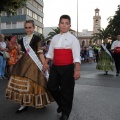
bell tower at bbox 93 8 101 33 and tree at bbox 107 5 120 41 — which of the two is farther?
bell tower at bbox 93 8 101 33

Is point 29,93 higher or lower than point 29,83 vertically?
lower

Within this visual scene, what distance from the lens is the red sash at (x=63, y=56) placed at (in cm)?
463

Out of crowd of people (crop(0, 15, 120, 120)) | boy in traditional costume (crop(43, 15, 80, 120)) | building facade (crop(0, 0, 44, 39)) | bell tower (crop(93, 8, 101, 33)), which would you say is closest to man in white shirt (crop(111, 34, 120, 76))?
crowd of people (crop(0, 15, 120, 120))

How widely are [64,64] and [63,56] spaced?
13cm

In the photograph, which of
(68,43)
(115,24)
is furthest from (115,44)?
(115,24)

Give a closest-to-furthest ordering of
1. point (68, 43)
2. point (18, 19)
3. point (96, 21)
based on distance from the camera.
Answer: point (68, 43), point (18, 19), point (96, 21)

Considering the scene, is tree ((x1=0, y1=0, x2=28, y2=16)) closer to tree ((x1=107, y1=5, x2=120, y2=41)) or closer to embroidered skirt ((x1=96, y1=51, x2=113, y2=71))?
embroidered skirt ((x1=96, y1=51, x2=113, y2=71))

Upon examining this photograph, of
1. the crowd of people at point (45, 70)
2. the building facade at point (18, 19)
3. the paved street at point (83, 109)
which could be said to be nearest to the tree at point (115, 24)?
the building facade at point (18, 19)

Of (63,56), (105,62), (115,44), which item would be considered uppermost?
(115,44)

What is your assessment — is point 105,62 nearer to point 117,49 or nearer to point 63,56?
point 117,49

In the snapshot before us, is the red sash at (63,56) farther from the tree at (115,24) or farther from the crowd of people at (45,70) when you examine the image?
the tree at (115,24)

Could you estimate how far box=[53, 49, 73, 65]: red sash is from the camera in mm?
4629

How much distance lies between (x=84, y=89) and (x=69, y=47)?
351 cm

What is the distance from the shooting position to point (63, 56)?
15.3 ft
